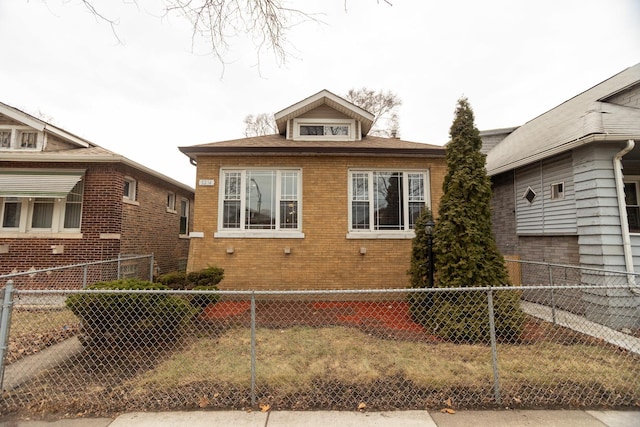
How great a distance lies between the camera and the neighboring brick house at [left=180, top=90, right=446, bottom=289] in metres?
7.33

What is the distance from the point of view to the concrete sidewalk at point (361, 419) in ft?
8.58

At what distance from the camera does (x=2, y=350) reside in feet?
9.76

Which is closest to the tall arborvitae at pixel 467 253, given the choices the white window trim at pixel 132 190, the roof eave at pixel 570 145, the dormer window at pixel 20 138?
the roof eave at pixel 570 145

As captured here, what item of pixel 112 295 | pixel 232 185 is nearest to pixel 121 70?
pixel 232 185

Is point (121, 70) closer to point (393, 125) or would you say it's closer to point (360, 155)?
point (360, 155)

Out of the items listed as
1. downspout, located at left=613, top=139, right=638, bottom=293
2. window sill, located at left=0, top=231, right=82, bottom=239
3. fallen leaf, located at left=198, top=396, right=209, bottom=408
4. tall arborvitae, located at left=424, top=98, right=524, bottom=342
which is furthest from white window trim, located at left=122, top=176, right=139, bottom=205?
downspout, located at left=613, top=139, right=638, bottom=293

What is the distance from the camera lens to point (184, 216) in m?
13.1

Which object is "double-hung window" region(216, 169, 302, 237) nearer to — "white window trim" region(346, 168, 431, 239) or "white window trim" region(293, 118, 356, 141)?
"white window trim" region(346, 168, 431, 239)

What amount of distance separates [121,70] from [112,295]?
5187 millimetres

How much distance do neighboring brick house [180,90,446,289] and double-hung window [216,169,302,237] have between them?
27 millimetres

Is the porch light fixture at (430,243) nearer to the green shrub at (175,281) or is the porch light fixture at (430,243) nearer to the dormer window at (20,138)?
the green shrub at (175,281)

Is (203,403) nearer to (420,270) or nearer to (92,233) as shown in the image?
(420,270)

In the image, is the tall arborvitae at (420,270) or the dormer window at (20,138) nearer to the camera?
the tall arborvitae at (420,270)

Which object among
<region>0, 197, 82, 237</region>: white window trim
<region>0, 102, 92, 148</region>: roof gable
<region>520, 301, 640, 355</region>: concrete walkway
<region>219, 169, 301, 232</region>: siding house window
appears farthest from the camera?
<region>0, 102, 92, 148</region>: roof gable
